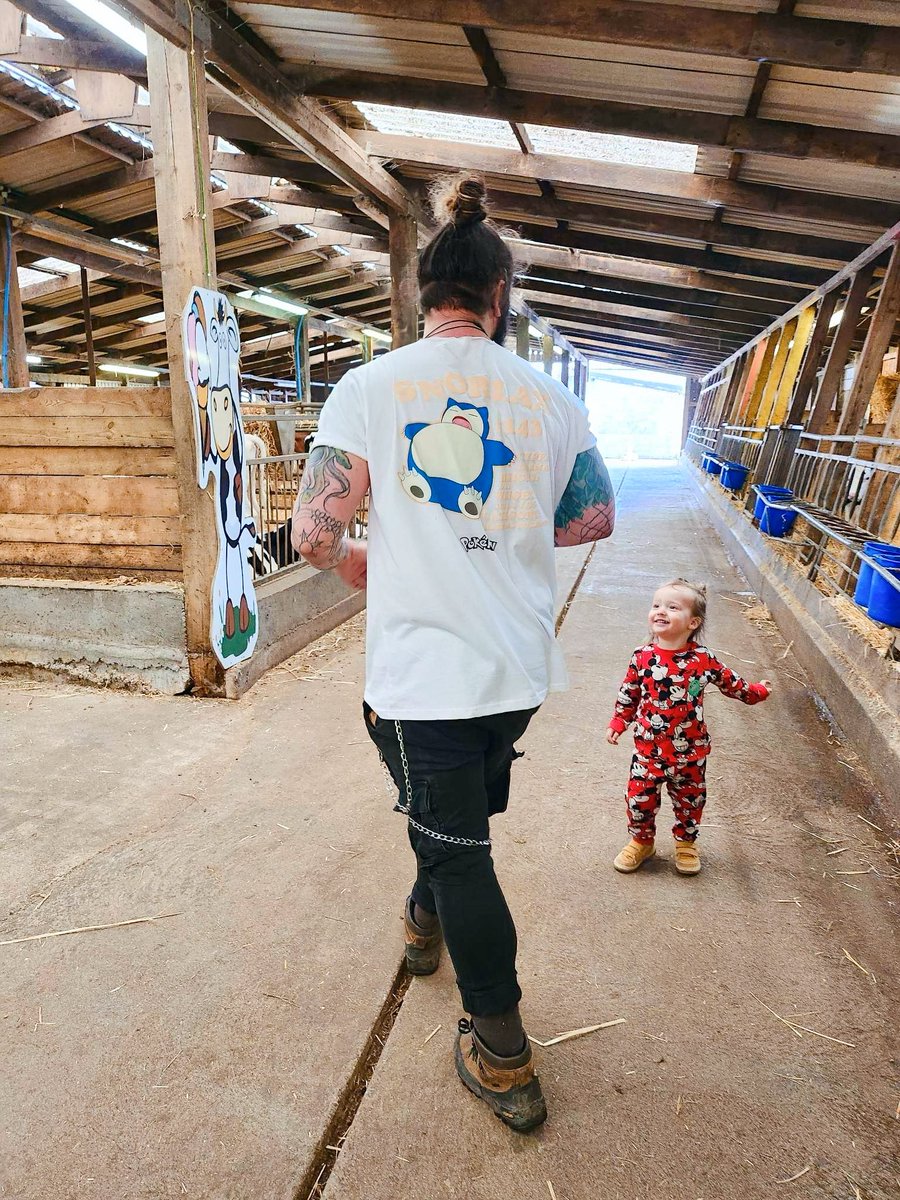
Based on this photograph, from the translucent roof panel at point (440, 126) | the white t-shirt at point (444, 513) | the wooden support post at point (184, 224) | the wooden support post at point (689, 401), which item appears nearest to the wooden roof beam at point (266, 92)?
the wooden support post at point (184, 224)

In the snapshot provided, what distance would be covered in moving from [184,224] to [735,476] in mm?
9462

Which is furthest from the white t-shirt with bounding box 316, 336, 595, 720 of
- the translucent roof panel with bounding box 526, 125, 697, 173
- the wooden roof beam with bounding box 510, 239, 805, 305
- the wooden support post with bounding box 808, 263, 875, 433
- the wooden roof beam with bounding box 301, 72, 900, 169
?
the wooden roof beam with bounding box 510, 239, 805, 305

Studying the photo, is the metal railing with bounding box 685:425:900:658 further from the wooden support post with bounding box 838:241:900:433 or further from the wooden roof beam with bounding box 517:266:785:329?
the wooden roof beam with bounding box 517:266:785:329

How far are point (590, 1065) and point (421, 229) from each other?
8.08 m

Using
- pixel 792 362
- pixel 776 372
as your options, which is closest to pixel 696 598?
pixel 792 362

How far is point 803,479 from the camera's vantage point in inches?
333

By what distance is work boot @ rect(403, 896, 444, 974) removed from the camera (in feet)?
7.25

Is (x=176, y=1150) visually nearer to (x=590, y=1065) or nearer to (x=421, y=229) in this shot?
(x=590, y=1065)

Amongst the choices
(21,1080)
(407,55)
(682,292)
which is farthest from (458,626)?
(682,292)

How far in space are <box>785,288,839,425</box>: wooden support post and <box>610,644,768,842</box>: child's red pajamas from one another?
8.25 metres

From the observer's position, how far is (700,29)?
3.68 m

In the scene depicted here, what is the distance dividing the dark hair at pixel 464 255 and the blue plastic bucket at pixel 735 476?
1051cm

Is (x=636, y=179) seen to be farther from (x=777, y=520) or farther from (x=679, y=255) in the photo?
(x=777, y=520)

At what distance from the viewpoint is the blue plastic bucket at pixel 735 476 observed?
446 inches
